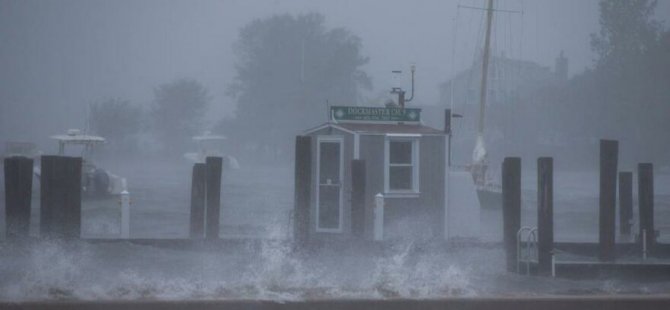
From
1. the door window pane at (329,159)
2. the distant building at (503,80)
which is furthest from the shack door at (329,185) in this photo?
the distant building at (503,80)

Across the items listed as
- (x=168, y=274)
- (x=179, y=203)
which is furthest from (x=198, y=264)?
(x=179, y=203)

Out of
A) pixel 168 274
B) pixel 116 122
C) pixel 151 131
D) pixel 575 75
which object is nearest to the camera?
pixel 168 274

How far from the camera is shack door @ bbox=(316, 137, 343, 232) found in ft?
66.5

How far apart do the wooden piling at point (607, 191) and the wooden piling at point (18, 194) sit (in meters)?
9.75

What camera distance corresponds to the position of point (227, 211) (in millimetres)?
35188

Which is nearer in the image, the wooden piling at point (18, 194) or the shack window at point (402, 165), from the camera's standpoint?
the wooden piling at point (18, 194)

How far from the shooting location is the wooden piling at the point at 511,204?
577 inches

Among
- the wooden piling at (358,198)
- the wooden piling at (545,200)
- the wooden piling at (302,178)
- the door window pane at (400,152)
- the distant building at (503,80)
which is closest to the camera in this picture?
the wooden piling at (545,200)

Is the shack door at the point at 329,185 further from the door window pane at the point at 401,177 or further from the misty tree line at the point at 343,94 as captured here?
the misty tree line at the point at 343,94

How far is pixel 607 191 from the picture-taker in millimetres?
15656

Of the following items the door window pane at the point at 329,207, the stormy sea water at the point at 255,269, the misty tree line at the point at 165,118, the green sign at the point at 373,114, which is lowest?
the stormy sea water at the point at 255,269

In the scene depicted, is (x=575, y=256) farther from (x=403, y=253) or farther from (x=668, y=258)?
(x=403, y=253)

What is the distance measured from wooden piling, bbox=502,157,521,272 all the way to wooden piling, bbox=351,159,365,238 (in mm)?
3426

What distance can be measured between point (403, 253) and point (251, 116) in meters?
45.5
